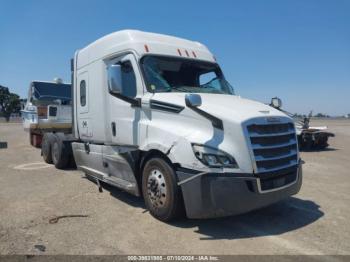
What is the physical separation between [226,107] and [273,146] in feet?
2.88

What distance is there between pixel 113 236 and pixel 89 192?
2.64 meters

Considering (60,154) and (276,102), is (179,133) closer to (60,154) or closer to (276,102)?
(276,102)

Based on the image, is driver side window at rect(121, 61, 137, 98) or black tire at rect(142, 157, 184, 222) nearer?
black tire at rect(142, 157, 184, 222)

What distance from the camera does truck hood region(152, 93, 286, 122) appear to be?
4809mm

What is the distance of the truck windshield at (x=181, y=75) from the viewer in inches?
228

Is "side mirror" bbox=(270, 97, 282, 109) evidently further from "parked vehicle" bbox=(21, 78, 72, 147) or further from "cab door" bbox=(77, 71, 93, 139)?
"parked vehicle" bbox=(21, 78, 72, 147)

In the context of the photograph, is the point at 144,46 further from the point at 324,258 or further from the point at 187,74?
the point at 324,258

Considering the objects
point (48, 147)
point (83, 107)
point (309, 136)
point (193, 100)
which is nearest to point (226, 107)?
point (193, 100)


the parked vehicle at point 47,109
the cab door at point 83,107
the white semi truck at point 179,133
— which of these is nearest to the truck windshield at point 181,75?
the white semi truck at point 179,133

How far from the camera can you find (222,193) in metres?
4.50

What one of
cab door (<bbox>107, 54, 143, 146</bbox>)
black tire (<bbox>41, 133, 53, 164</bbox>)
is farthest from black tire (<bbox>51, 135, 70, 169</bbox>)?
cab door (<bbox>107, 54, 143, 146</bbox>)

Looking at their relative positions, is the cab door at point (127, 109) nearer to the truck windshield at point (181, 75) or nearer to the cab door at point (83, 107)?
the truck windshield at point (181, 75)

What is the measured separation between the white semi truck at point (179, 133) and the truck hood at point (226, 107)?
2cm

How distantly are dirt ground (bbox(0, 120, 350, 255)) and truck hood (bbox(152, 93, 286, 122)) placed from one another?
1.65m
